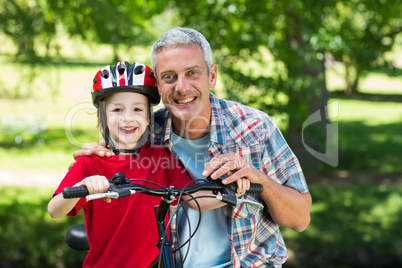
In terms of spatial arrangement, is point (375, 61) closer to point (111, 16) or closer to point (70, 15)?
point (111, 16)

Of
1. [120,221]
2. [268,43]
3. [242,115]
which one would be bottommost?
[120,221]

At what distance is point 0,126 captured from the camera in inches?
645

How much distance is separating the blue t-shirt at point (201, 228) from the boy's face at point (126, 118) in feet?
0.92

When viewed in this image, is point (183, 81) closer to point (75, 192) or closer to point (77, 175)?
→ point (77, 175)

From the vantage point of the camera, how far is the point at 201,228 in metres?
3.22

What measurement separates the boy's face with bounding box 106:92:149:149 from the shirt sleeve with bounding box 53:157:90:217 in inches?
12.3

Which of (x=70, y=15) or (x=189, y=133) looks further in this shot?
(x=70, y=15)

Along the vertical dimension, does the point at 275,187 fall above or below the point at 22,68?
below

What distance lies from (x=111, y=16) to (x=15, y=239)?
151 inches

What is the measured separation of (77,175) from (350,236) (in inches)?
231

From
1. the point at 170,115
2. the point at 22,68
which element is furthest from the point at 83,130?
the point at 170,115

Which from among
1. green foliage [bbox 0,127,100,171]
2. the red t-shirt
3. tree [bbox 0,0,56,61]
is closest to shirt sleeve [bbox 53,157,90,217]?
the red t-shirt

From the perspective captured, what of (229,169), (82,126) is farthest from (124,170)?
(82,126)

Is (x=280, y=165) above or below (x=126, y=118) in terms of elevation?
below
